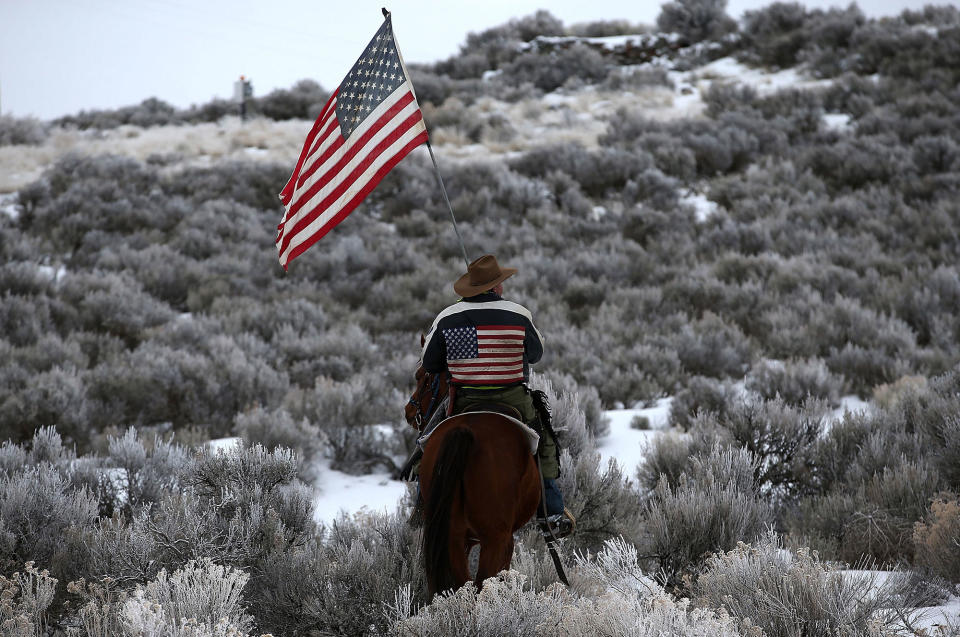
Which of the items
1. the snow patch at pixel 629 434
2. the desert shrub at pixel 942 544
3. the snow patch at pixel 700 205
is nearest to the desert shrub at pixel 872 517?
the desert shrub at pixel 942 544

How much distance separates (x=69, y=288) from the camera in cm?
1029

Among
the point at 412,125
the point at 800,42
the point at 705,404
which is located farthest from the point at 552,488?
the point at 800,42

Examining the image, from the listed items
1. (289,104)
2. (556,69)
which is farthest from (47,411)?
(556,69)

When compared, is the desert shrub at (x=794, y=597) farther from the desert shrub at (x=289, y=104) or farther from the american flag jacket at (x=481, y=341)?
the desert shrub at (x=289, y=104)

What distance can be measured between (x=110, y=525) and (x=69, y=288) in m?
8.11

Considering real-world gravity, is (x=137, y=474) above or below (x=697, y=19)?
below

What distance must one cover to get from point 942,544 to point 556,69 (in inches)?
1048

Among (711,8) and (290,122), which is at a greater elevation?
(711,8)

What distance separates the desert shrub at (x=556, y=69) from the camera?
2695 centimetres

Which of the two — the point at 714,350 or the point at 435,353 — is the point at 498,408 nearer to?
the point at 435,353

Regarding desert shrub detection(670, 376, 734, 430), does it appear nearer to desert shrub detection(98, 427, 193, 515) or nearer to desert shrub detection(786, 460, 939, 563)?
desert shrub detection(786, 460, 939, 563)

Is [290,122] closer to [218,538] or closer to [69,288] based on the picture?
[69,288]

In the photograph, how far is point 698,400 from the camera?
7203 mm

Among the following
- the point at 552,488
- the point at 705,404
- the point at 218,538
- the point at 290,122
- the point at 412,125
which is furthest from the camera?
the point at 290,122
